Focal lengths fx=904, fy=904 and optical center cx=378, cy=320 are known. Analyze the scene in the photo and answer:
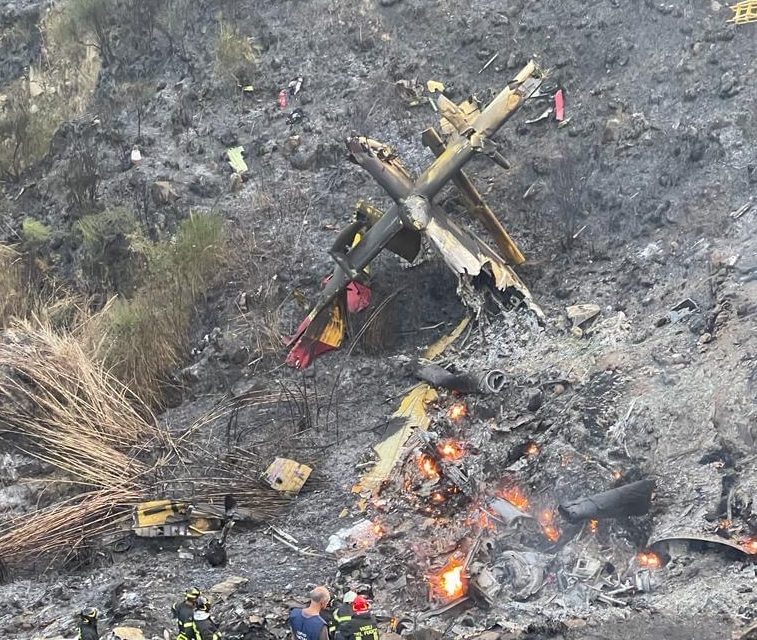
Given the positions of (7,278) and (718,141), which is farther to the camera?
(7,278)

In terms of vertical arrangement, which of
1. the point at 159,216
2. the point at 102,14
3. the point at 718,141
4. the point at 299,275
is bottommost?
the point at 718,141

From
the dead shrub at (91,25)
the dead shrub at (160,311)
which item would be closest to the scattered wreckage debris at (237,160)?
the dead shrub at (160,311)

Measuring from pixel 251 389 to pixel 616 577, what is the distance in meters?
4.63

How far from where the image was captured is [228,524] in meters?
7.96

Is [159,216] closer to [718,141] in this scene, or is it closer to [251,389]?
[251,389]

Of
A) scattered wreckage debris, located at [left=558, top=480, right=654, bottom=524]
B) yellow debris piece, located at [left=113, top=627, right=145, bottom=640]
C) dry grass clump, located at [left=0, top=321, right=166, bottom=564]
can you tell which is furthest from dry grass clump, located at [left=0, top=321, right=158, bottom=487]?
scattered wreckage debris, located at [left=558, top=480, right=654, bottom=524]

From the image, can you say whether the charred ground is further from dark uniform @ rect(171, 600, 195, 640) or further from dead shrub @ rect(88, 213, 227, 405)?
dark uniform @ rect(171, 600, 195, 640)

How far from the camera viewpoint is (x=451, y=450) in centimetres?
823

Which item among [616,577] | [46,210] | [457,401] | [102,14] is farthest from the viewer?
[102,14]

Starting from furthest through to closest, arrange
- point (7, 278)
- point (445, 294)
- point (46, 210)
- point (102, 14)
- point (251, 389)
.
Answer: point (102, 14) < point (46, 210) < point (7, 278) < point (445, 294) < point (251, 389)

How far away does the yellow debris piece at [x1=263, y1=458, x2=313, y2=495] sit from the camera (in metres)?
→ 8.38

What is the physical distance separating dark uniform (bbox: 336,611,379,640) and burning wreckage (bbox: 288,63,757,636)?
117cm

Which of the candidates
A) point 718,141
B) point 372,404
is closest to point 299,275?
point 372,404

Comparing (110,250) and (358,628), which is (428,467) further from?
(110,250)
